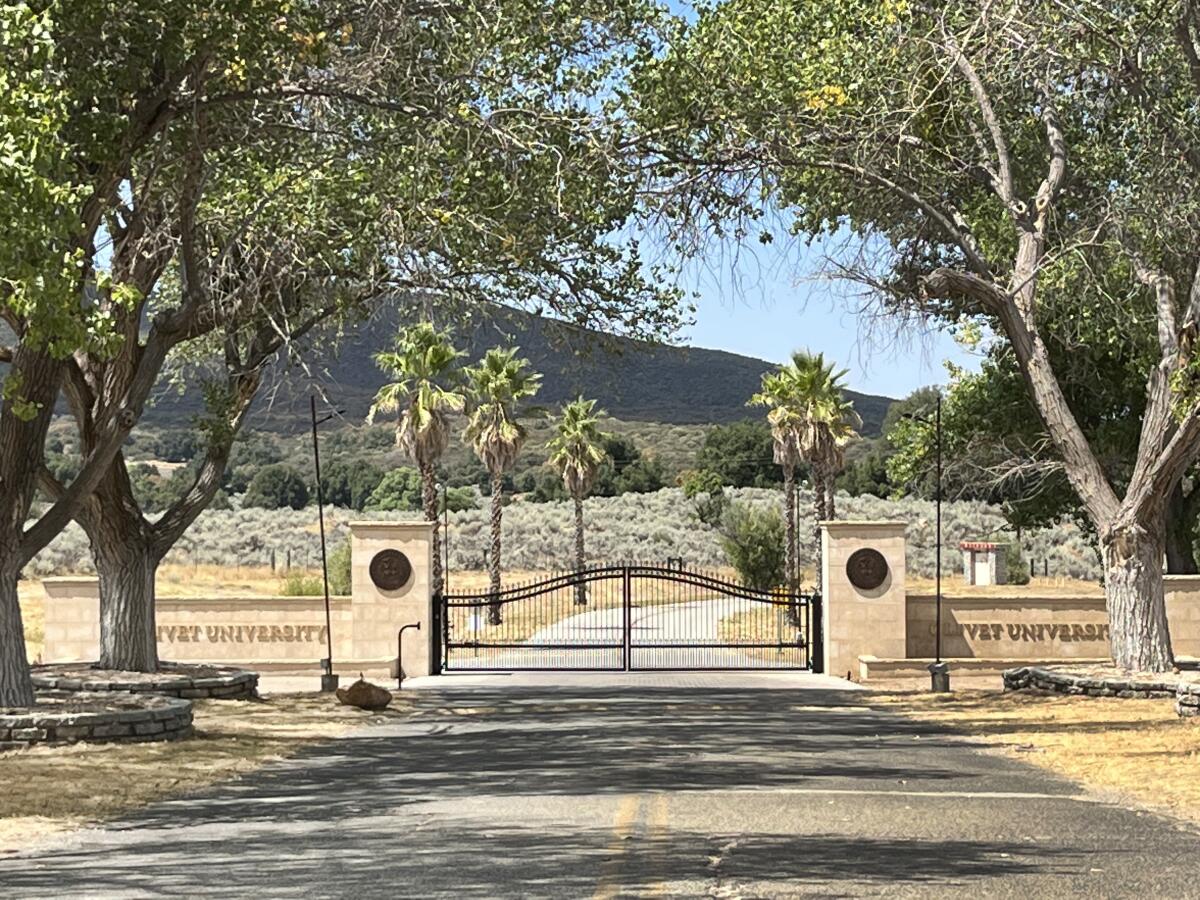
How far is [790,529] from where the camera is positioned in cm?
5122

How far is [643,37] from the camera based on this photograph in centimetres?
2075

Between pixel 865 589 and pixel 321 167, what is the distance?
1391 centimetres

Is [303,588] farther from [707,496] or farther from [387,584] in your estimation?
[707,496]

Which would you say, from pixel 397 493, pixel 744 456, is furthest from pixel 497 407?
pixel 397 493

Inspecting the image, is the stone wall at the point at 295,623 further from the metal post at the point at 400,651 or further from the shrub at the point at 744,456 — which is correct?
the shrub at the point at 744,456

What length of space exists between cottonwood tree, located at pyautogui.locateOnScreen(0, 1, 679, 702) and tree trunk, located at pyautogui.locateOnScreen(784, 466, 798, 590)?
26404mm

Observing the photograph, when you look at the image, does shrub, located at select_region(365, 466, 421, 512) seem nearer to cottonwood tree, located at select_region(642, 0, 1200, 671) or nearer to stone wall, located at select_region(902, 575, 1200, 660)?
stone wall, located at select_region(902, 575, 1200, 660)

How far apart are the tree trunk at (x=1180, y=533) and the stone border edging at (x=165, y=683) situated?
20576mm

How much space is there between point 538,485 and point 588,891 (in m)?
100

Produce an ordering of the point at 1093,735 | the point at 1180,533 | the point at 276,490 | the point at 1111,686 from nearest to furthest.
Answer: the point at 1093,735
the point at 1111,686
the point at 1180,533
the point at 276,490

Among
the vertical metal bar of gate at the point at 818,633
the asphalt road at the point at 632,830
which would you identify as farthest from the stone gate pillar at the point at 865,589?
the asphalt road at the point at 632,830

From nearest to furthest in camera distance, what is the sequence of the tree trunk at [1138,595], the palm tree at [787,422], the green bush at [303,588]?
the tree trunk at [1138,595], the green bush at [303,588], the palm tree at [787,422]

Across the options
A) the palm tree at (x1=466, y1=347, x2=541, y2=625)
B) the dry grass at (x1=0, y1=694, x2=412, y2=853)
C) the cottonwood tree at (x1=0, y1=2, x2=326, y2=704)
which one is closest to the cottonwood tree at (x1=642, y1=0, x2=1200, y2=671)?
the cottonwood tree at (x1=0, y1=2, x2=326, y2=704)

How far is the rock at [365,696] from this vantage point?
895 inches
